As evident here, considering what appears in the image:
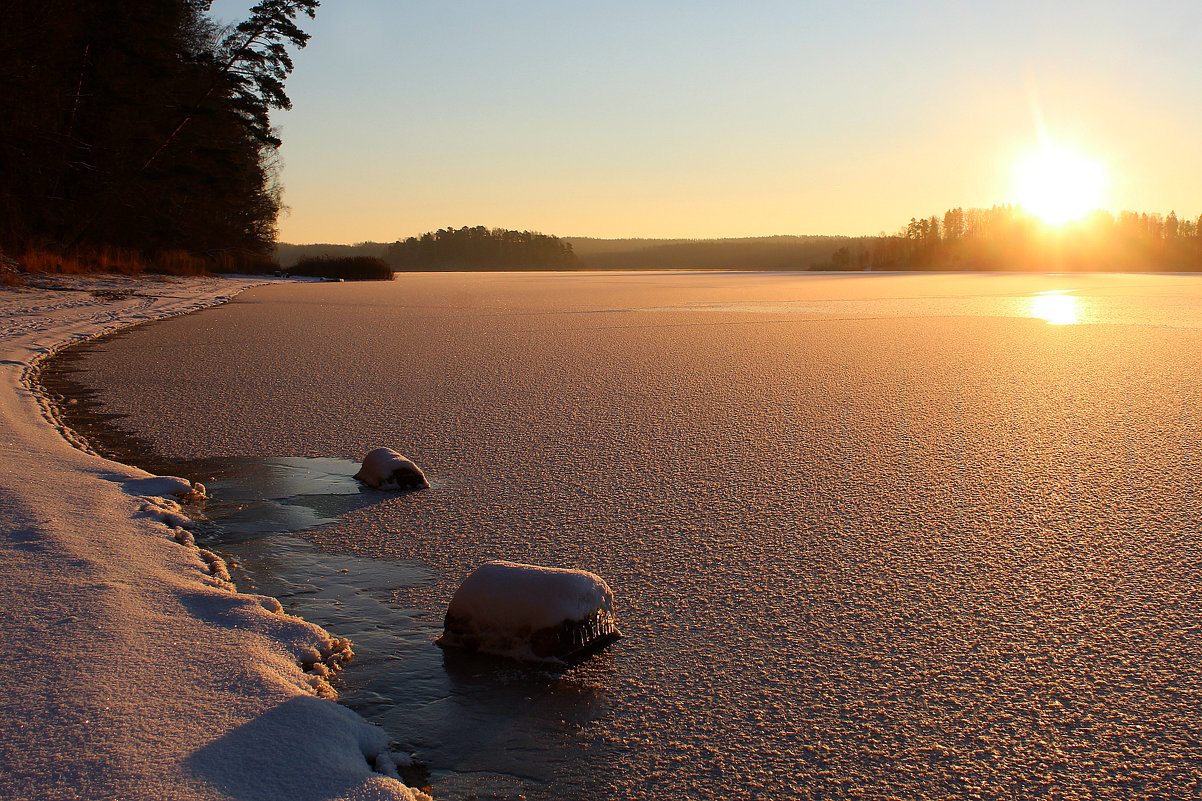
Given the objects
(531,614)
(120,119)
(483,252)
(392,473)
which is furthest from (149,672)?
(483,252)

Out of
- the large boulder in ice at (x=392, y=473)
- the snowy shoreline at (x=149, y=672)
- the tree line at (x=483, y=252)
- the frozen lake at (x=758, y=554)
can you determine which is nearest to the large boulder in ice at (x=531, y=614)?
the frozen lake at (x=758, y=554)

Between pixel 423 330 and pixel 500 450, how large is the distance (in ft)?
22.2

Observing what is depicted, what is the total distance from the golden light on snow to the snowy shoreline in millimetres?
11050

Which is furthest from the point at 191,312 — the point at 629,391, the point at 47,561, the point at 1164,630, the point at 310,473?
the point at 1164,630

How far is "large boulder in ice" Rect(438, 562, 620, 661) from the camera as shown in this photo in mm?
2029

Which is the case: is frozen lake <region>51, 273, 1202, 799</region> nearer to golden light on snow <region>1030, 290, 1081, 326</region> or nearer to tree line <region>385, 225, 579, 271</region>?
golden light on snow <region>1030, 290, 1081, 326</region>

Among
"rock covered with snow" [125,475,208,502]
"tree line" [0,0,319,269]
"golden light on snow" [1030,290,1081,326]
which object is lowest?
"rock covered with snow" [125,475,208,502]

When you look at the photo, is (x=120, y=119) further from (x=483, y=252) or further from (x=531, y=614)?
(x=483, y=252)

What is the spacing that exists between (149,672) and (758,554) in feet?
5.66

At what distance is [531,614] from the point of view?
204 cm

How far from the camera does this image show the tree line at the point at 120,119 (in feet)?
52.7

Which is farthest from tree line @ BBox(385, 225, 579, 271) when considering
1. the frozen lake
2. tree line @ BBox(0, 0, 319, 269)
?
the frozen lake

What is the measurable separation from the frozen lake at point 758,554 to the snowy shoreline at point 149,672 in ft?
0.51

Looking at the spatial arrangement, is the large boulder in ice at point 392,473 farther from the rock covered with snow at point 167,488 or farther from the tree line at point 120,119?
the tree line at point 120,119
